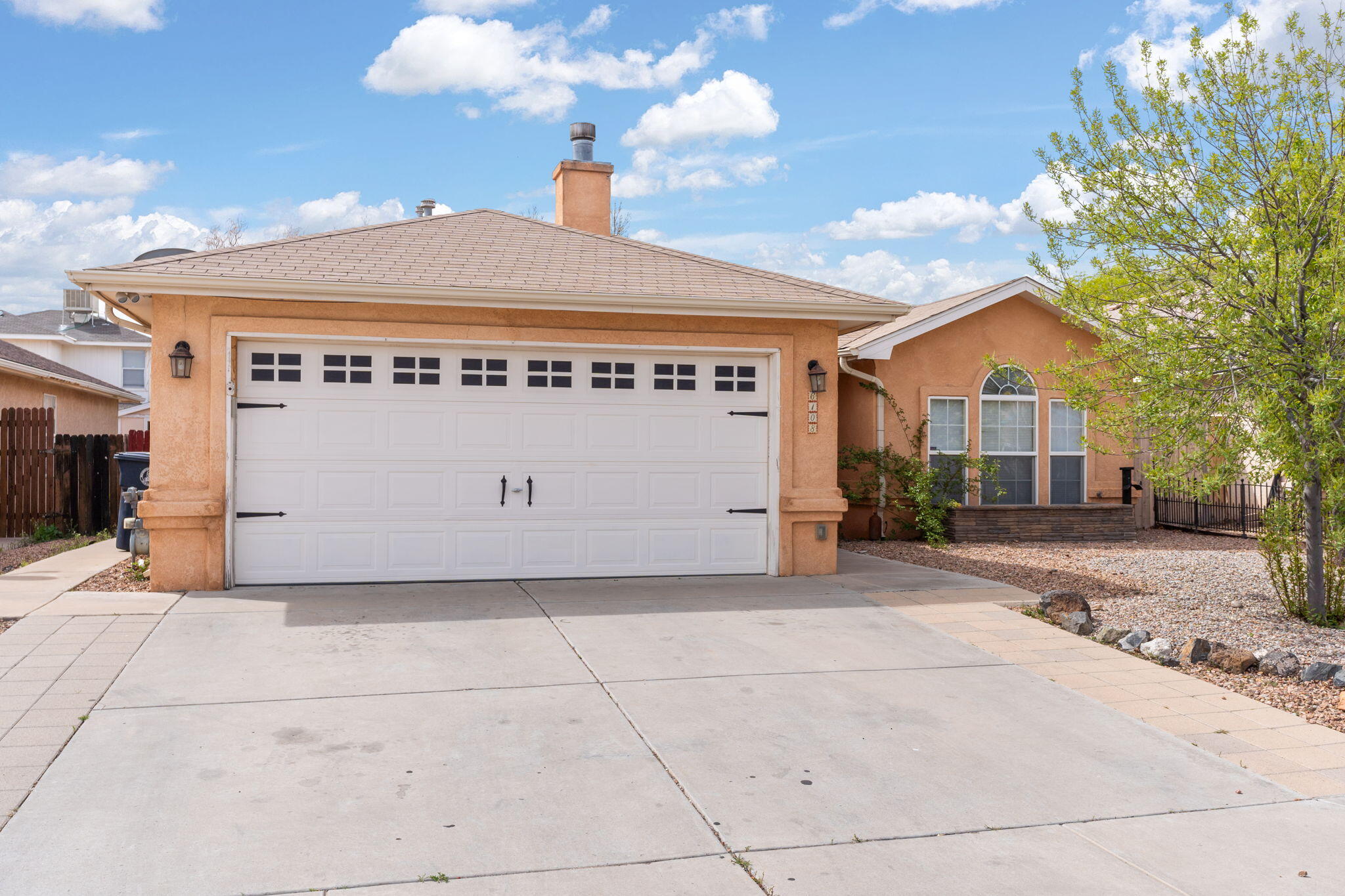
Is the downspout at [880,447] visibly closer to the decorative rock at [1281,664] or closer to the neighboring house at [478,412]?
the neighboring house at [478,412]

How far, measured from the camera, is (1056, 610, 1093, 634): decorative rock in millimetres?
8031

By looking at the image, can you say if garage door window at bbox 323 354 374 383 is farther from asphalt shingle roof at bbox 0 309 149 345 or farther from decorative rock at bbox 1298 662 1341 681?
asphalt shingle roof at bbox 0 309 149 345

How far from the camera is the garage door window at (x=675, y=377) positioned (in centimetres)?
1034

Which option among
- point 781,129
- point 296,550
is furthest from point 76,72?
point 296,550

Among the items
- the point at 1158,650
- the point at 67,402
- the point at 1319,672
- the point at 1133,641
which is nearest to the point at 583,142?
the point at 1133,641

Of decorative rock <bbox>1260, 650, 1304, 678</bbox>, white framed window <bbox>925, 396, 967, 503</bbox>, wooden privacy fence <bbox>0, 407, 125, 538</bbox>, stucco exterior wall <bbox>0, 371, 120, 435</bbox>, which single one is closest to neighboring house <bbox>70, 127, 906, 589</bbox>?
decorative rock <bbox>1260, 650, 1304, 678</bbox>

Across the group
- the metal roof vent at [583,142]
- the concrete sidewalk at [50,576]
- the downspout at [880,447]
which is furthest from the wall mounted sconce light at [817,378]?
the concrete sidewalk at [50,576]

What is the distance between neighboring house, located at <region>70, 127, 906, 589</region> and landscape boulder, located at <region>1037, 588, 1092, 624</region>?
2561mm

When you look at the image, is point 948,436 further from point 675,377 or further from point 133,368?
point 133,368

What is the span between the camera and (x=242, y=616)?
805 cm

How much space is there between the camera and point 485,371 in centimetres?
992

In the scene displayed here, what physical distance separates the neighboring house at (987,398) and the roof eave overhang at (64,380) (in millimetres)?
13370

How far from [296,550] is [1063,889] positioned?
772cm

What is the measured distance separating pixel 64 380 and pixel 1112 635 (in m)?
18.5
